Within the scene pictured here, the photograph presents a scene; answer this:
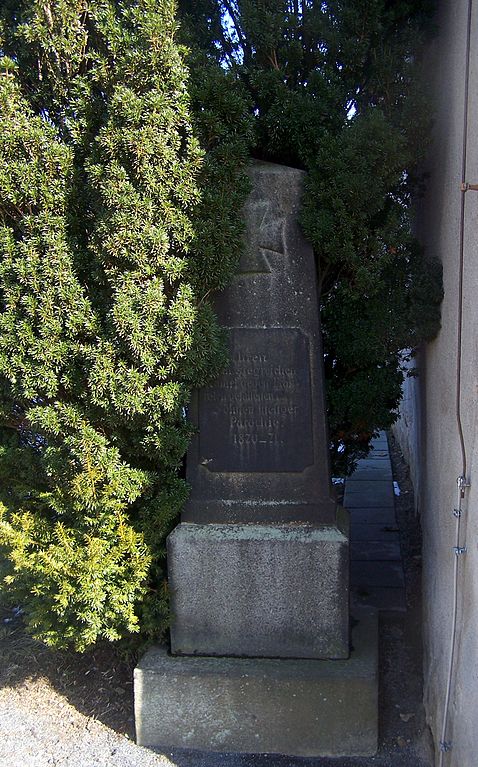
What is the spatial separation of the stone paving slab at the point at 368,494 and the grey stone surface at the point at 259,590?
2.89 meters

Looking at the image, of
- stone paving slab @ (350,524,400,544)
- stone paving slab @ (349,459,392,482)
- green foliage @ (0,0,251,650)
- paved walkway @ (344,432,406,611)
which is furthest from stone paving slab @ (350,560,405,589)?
stone paving slab @ (349,459,392,482)

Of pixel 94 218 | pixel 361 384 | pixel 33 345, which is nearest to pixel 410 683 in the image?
pixel 361 384

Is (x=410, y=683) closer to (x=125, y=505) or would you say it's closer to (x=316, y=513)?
(x=316, y=513)

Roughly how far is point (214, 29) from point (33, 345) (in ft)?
6.21

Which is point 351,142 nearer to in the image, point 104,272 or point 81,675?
point 104,272

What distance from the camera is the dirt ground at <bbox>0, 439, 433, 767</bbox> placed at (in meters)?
3.20

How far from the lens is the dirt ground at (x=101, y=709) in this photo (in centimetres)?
320

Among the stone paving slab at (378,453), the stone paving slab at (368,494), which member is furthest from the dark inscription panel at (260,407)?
the stone paving slab at (378,453)

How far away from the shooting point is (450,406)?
9.96 feet

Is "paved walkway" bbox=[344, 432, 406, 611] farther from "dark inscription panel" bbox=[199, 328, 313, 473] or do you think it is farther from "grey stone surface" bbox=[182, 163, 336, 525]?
"dark inscription panel" bbox=[199, 328, 313, 473]

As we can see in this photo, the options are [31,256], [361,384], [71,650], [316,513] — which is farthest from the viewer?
[71,650]

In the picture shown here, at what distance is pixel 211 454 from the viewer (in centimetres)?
336

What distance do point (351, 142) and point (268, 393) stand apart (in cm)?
118

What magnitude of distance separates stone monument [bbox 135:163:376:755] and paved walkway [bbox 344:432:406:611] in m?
1.11
